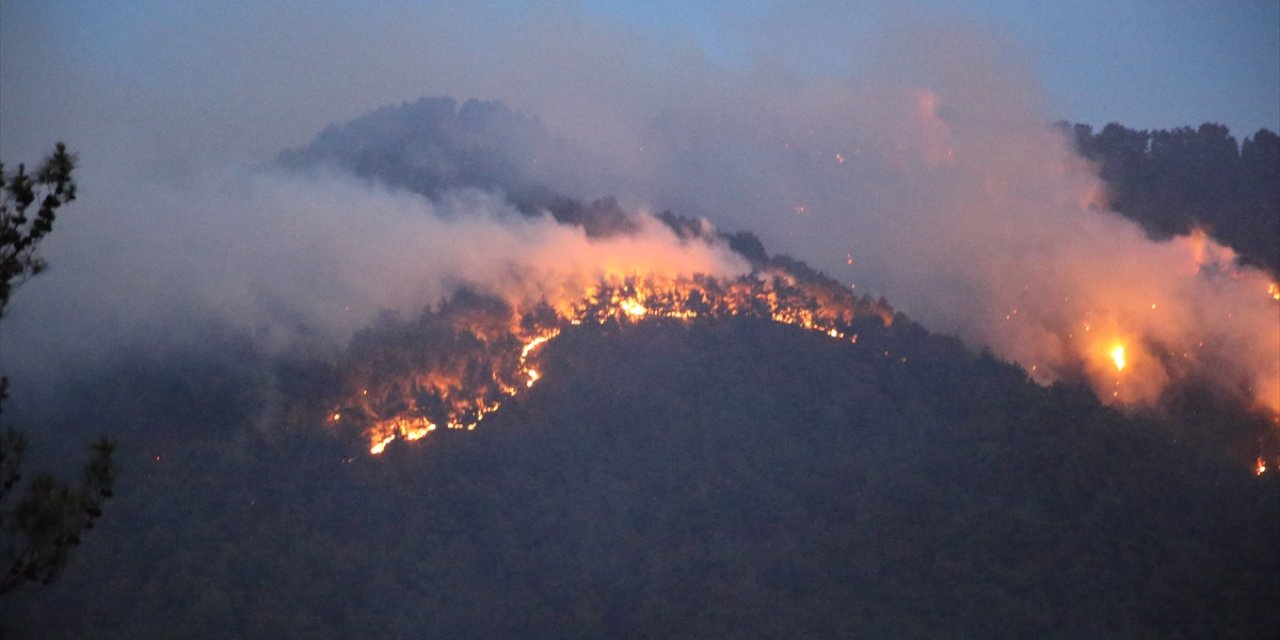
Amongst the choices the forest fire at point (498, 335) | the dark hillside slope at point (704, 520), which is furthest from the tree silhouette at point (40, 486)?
the forest fire at point (498, 335)

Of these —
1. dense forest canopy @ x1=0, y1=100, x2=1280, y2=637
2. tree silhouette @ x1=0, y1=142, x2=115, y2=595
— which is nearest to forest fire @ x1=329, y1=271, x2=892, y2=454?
dense forest canopy @ x1=0, y1=100, x2=1280, y2=637

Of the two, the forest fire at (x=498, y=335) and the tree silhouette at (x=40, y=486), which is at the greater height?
the forest fire at (x=498, y=335)

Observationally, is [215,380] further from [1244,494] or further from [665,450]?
[1244,494]

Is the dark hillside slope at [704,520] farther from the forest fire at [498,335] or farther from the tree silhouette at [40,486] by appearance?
the tree silhouette at [40,486]

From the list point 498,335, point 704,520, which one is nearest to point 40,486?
point 704,520

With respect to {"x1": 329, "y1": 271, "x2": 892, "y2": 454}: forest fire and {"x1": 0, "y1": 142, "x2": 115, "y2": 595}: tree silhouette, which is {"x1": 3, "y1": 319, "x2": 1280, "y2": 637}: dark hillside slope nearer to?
{"x1": 329, "y1": 271, "x2": 892, "y2": 454}: forest fire

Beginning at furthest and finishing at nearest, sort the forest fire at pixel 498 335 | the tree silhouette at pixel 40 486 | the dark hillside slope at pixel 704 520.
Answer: the forest fire at pixel 498 335 → the dark hillside slope at pixel 704 520 → the tree silhouette at pixel 40 486

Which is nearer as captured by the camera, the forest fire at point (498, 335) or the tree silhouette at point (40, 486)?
the tree silhouette at point (40, 486)
